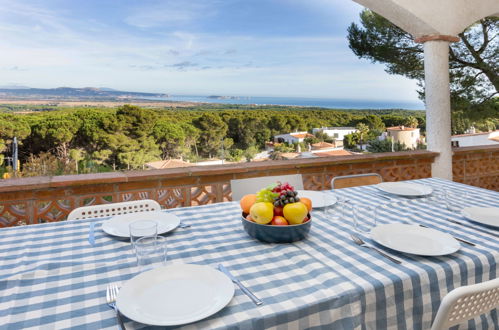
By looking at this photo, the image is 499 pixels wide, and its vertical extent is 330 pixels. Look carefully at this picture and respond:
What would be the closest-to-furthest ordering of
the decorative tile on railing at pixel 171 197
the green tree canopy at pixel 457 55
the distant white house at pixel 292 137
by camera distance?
the decorative tile on railing at pixel 171 197 < the green tree canopy at pixel 457 55 < the distant white house at pixel 292 137

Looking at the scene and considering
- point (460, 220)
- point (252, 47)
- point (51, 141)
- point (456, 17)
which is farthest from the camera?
point (252, 47)

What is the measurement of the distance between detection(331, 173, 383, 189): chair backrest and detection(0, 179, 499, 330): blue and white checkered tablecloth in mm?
711

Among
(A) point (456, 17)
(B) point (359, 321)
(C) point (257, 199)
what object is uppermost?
(A) point (456, 17)

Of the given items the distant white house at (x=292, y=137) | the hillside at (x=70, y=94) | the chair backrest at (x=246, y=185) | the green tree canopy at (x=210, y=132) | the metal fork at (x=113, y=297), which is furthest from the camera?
the green tree canopy at (x=210, y=132)

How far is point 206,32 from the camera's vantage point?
26.9 feet

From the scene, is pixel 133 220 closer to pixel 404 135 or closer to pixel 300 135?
pixel 300 135

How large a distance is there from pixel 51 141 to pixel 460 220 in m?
5.61

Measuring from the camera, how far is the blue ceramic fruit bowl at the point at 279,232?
99cm

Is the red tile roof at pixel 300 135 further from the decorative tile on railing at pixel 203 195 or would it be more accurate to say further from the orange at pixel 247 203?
the orange at pixel 247 203

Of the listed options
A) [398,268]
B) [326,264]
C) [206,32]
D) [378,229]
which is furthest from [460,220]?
[206,32]

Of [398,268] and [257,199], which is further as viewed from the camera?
[257,199]

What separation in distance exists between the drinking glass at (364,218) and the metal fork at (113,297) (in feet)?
2.33

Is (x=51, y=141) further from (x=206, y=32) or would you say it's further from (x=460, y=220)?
(x=460, y=220)

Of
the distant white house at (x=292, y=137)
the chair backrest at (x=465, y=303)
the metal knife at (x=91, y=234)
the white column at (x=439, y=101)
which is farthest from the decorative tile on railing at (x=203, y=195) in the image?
the distant white house at (x=292, y=137)
